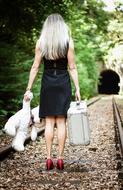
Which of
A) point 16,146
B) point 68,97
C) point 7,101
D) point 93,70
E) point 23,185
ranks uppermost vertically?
point 93,70

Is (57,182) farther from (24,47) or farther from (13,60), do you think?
(24,47)

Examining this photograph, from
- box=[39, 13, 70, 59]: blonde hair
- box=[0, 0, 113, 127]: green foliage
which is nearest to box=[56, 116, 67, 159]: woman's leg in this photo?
box=[39, 13, 70, 59]: blonde hair

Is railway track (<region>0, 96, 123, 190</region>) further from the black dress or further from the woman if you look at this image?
the black dress

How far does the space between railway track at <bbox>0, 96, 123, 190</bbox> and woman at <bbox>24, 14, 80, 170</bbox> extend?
35cm

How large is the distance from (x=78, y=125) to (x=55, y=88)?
56cm

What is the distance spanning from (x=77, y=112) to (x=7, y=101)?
23.6ft

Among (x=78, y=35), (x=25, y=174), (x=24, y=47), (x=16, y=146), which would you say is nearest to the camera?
(x=25, y=174)

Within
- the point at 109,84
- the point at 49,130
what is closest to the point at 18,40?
the point at 49,130

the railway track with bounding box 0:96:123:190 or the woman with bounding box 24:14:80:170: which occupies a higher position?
the woman with bounding box 24:14:80:170

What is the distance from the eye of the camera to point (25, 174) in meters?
6.11

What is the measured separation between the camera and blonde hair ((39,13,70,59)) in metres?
6.06

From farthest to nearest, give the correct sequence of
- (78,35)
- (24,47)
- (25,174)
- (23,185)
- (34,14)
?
(78,35)
(24,47)
(34,14)
(25,174)
(23,185)

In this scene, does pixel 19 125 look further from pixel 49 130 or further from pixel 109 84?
pixel 109 84

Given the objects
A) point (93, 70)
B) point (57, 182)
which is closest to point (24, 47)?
point (57, 182)
